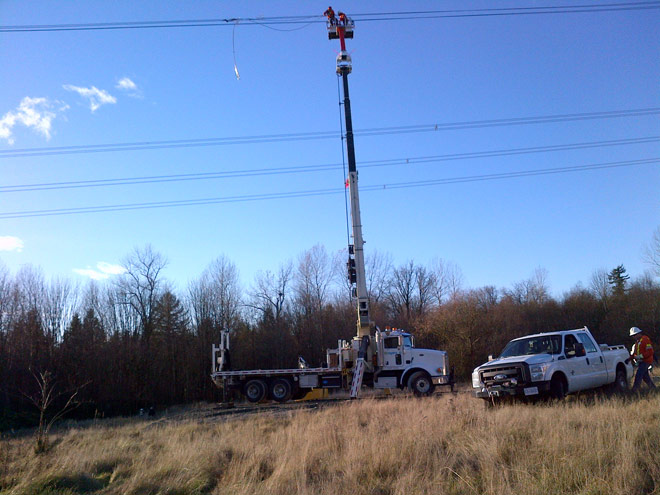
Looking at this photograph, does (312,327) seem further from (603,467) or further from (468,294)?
(603,467)

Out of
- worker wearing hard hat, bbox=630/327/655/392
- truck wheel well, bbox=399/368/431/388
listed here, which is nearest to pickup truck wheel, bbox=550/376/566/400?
worker wearing hard hat, bbox=630/327/655/392

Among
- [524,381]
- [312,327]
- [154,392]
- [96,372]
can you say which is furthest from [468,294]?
[524,381]

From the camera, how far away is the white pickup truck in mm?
11430

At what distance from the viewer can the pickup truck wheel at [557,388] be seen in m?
11.5

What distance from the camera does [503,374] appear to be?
11.8 m

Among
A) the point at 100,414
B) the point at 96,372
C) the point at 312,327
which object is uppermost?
the point at 312,327

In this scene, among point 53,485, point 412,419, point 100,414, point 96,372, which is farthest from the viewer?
point 96,372

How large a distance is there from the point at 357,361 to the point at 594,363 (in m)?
9.87

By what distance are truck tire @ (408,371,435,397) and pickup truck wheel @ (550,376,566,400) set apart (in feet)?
31.0

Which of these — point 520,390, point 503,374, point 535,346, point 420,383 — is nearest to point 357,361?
point 420,383

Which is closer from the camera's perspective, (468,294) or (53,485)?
(53,485)

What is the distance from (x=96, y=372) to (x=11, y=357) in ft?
14.1

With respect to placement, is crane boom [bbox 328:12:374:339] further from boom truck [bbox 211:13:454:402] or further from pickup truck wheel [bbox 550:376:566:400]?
pickup truck wheel [bbox 550:376:566:400]

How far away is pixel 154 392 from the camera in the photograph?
3127cm
